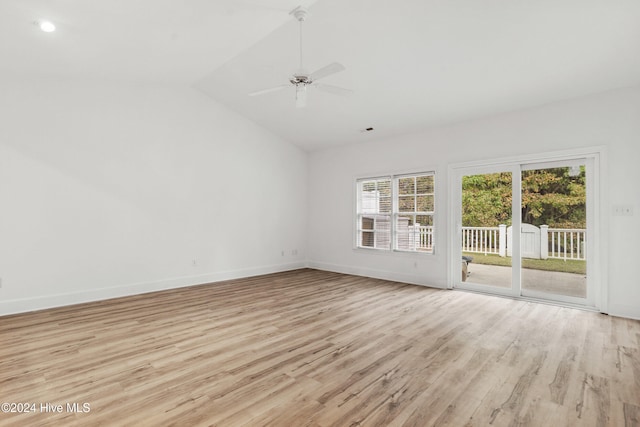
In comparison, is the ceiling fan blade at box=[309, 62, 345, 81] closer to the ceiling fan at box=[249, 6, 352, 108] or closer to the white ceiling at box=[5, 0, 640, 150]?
the ceiling fan at box=[249, 6, 352, 108]

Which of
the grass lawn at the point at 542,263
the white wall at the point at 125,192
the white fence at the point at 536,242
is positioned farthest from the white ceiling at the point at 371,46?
the grass lawn at the point at 542,263

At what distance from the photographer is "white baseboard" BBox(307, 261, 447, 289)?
553 centimetres

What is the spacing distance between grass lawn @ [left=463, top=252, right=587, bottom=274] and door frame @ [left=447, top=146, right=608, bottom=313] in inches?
3.8

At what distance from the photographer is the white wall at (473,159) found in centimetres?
384

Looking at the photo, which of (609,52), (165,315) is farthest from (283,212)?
(609,52)

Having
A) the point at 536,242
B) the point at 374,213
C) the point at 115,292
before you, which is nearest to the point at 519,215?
the point at 536,242

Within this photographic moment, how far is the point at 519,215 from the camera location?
4.69m

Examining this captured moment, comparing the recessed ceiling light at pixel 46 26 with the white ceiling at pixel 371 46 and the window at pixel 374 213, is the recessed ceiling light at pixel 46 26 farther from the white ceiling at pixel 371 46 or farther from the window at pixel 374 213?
the window at pixel 374 213

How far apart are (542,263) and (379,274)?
2.65m

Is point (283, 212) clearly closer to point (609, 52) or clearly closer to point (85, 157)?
point (85, 157)

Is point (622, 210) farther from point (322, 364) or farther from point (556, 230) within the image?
point (322, 364)

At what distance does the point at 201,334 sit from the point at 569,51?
15.9ft

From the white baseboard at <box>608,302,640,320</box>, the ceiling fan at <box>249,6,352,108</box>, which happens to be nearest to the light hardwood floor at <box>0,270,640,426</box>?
the white baseboard at <box>608,302,640,320</box>

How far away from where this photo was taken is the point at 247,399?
81.3 inches
